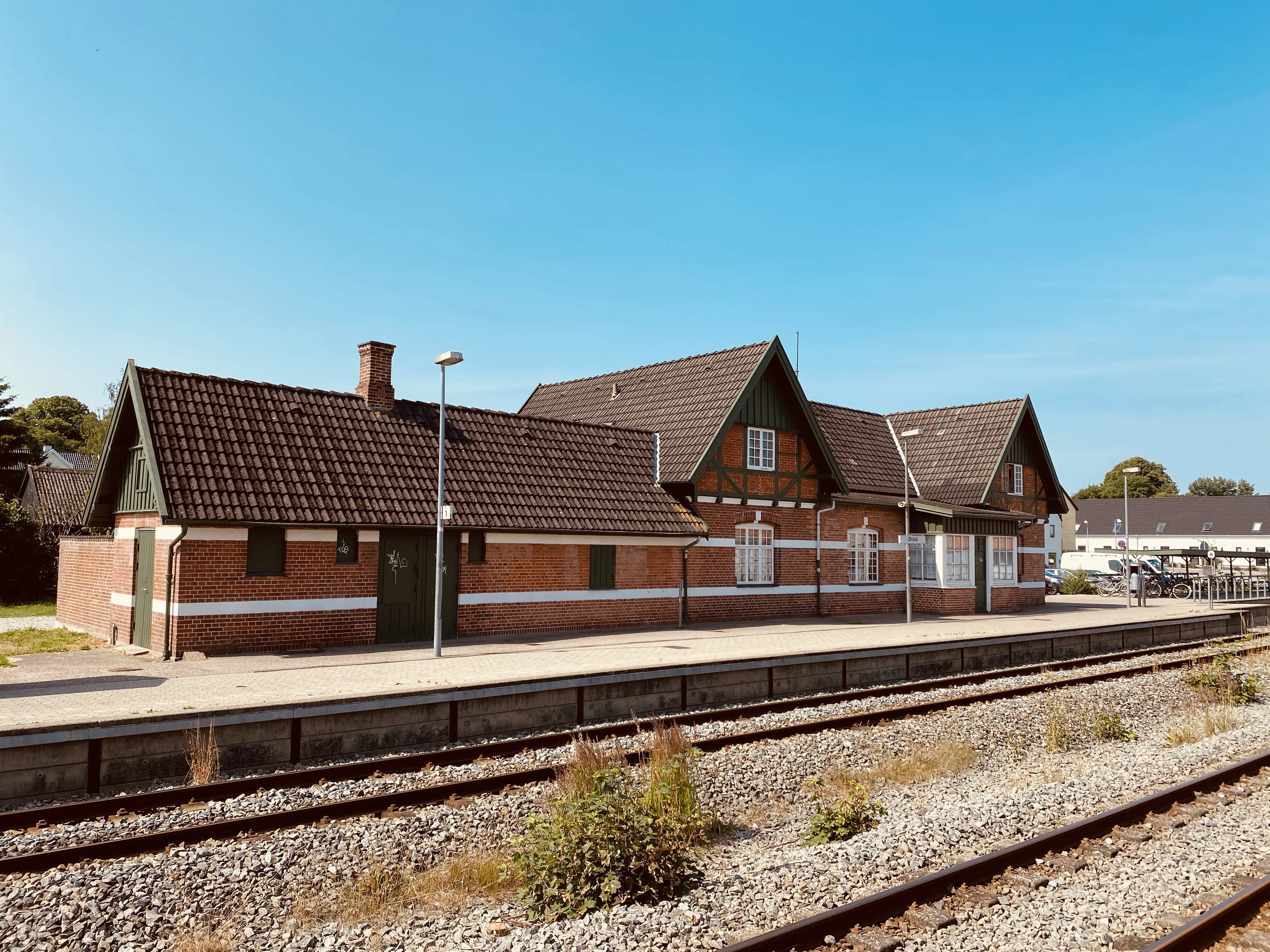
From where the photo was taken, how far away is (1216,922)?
6.05m

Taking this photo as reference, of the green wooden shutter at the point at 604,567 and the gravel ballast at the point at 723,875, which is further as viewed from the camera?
the green wooden shutter at the point at 604,567

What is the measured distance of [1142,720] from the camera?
1489 centimetres

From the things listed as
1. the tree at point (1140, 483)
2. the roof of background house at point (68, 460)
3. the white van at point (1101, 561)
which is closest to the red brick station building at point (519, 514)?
the white van at point (1101, 561)

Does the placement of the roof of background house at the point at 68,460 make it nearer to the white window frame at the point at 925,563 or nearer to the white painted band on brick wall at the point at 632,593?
the white painted band on brick wall at the point at 632,593

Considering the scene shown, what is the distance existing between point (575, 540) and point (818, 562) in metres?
9.09

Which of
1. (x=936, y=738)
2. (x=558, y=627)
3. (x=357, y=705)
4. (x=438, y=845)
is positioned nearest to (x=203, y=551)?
(x=357, y=705)

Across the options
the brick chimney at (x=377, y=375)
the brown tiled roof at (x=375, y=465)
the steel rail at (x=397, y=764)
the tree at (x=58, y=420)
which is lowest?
the steel rail at (x=397, y=764)

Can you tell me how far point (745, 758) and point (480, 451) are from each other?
1175cm

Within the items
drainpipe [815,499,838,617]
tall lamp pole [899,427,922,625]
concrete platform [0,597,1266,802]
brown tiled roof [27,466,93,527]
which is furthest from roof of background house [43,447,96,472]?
tall lamp pole [899,427,922,625]

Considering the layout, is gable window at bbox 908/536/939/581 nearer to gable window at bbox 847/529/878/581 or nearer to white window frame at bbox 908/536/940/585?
white window frame at bbox 908/536/940/585

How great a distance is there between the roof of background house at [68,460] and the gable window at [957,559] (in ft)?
170

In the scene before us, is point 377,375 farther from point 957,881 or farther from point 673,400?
point 957,881

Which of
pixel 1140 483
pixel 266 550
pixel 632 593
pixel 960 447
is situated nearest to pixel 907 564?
pixel 632 593

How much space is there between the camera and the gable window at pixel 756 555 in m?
24.9
